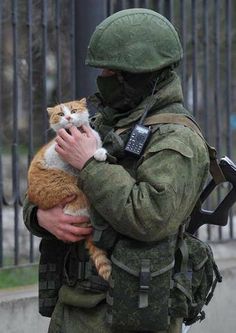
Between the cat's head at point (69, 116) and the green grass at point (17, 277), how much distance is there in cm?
218

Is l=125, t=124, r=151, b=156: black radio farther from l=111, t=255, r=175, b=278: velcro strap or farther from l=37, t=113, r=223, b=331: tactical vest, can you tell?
l=111, t=255, r=175, b=278: velcro strap

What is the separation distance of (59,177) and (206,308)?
2.61m

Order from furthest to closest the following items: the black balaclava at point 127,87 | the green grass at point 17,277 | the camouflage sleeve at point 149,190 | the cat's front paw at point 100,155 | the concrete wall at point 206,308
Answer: the green grass at point 17,277
the concrete wall at point 206,308
the black balaclava at point 127,87
the cat's front paw at point 100,155
the camouflage sleeve at point 149,190

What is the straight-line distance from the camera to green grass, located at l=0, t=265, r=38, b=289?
16.5ft

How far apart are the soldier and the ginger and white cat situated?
39mm

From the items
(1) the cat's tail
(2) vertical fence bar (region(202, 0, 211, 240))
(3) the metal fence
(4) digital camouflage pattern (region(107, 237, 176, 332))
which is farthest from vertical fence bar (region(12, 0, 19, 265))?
(4) digital camouflage pattern (region(107, 237, 176, 332))

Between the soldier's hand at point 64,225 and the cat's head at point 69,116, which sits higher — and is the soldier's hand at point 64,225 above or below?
below

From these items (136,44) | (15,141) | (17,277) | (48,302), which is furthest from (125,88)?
(17,277)

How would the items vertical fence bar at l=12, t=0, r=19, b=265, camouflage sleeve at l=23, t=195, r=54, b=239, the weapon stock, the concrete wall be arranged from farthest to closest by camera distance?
vertical fence bar at l=12, t=0, r=19, b=265 < the concrete wall < the weapon stock < camouflage sleeve at l=23, t=195, r=54, b=239

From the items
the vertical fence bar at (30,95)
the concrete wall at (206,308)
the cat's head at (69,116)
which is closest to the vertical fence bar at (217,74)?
the concrete wall at (206,308)

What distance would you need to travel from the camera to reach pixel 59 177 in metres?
2.87

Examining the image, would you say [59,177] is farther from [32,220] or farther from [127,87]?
[127,87]

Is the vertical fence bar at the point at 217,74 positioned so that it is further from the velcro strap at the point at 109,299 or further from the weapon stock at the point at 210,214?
the velcro strap at the point at 109,299

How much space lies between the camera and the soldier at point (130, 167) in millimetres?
2613
